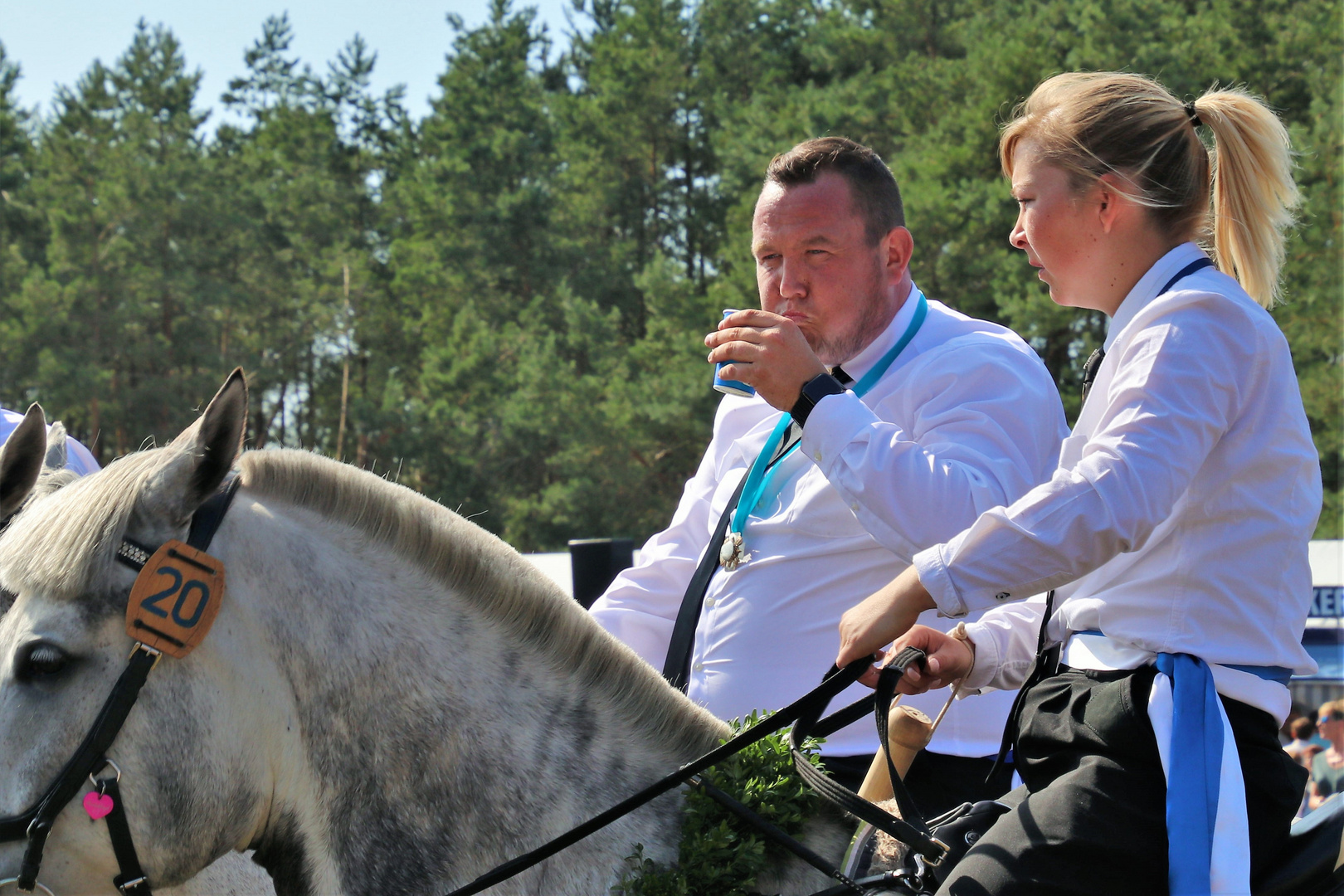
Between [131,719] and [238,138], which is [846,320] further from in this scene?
[238,138]

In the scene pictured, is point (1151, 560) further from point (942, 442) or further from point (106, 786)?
point (106, 786)

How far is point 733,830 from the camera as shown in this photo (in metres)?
2.05

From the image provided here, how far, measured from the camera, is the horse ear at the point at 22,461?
2666mm

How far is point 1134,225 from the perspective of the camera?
6.73ft

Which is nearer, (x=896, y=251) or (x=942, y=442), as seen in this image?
(x=942, y=442)

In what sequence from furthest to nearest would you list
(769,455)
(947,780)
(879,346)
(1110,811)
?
(879,346), (769,455), (947,780), (1110,811)

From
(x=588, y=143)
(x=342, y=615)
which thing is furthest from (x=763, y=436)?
(x=588, y=143)

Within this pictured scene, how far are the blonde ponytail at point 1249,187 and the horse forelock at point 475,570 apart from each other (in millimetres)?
1324

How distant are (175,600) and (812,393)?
1.13 m

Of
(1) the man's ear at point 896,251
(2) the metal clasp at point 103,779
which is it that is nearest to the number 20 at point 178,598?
(2) the metal clasp at point 103,779

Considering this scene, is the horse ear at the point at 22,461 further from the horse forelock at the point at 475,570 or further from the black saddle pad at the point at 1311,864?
the black saddle pad at the point at 1311,864

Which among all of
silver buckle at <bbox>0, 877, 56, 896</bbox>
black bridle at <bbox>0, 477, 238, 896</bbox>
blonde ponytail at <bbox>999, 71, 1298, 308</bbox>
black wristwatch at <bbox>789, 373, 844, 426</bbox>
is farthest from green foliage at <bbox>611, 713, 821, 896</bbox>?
blonde ponytail at <bbox>999, 71, 1298, 308</bbox>

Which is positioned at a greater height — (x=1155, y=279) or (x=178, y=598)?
(x=1155, y=279)

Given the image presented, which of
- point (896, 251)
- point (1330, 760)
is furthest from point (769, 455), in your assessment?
point (1330, 760)
